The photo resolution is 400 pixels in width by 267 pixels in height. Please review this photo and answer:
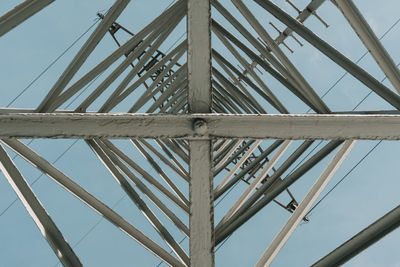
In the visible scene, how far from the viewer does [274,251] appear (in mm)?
4953

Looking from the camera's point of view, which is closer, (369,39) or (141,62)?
(369,39)

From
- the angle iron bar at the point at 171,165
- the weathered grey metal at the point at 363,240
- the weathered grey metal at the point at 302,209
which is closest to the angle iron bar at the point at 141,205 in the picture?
the weathered grey metal at the point at 302,209

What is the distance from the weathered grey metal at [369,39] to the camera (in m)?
4.31

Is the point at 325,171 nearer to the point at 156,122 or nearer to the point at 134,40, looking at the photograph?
the point at 156,122

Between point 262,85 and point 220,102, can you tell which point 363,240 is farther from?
point 220,102

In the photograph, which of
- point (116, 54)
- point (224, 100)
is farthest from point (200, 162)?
point (224, 100)

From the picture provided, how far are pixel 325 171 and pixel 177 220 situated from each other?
2.64 m

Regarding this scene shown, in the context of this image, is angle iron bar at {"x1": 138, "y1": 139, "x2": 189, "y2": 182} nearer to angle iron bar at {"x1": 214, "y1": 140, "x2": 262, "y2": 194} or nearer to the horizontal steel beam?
angle iron bar at {"x1": 214, "y1": 140, "x2": 262, "y2": 194}

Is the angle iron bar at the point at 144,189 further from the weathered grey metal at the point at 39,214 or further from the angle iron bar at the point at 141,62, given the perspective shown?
the weathered grey metal at the point at 39,214

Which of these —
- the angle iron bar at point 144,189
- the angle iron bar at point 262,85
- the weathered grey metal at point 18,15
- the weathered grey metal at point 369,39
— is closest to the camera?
the weathered grey metal at point 369,39

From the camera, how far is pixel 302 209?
5148mm

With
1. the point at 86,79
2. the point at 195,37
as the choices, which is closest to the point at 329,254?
the point at 195,37

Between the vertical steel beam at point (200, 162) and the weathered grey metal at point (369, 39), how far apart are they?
4.87 feet

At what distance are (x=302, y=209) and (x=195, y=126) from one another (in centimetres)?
205
